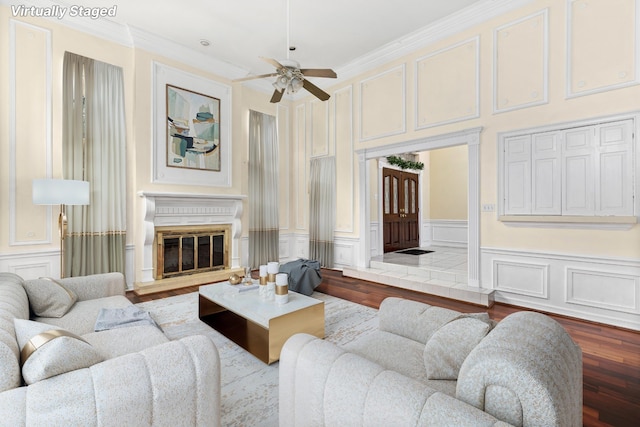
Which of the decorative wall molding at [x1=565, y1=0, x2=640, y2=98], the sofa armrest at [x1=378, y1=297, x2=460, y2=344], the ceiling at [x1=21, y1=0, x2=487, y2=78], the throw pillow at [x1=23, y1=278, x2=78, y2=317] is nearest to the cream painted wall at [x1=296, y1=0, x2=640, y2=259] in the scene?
the decorative wall molding at [x1=565, y1=0, x2=640, y2=98]

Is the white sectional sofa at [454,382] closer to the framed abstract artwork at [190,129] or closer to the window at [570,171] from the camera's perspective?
the window at [570,171]

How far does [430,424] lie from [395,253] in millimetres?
6269

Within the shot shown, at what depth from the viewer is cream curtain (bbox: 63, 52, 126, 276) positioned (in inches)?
158

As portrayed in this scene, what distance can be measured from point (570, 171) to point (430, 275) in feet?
7.44

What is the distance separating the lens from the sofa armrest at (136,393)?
3.29 ft

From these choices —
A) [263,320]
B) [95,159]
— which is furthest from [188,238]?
[263,320]

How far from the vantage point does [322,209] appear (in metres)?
6.23

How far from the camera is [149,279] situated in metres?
4.61

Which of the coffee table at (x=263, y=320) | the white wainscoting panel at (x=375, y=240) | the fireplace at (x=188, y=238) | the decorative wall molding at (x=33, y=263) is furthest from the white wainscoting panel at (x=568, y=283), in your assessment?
the decorative wall molding at (x=33, y=263)

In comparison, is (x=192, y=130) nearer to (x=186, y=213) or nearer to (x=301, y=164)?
(x=186, y=213)

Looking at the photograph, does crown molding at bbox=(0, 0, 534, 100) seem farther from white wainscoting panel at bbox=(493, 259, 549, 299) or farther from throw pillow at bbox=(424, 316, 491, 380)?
throw pillow at bbox=(424, 316, 491, 380)

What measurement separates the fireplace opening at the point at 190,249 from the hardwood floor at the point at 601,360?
0.55 metres

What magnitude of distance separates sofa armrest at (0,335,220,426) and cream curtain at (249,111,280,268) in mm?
4799

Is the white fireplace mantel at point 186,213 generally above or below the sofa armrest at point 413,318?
above
